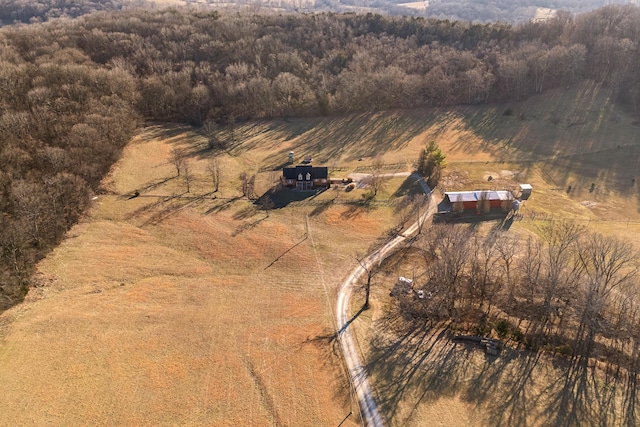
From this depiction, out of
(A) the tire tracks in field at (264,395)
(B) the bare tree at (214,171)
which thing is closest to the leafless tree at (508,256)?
(A) the tire tracks in field at (264,395)

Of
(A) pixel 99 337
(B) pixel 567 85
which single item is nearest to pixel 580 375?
(A) pixel 99 337

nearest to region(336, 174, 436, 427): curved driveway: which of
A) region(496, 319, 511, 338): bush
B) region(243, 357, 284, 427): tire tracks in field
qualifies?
region(243, 357, 284, 427): tire tracks in field

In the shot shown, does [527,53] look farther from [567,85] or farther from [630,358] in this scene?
[630,358]

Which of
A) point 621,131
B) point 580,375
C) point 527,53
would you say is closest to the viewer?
point 580,375

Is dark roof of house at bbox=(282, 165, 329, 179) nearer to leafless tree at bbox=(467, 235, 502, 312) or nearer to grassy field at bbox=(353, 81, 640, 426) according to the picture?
grassy field at bbox=(353, 81, 640, 426)

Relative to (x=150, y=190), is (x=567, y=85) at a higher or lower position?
higher

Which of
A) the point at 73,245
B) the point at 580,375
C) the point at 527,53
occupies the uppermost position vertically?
the point at 527,53
